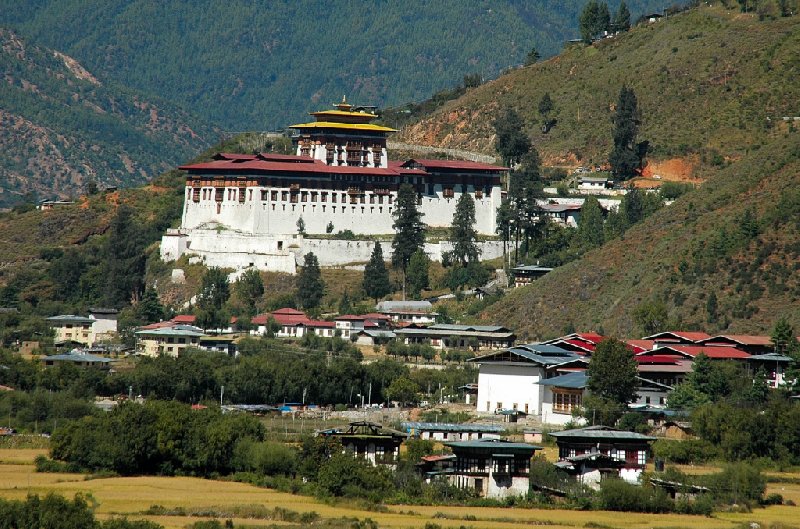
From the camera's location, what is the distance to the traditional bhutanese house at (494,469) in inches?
2972

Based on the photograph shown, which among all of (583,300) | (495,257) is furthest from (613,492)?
(495,257)

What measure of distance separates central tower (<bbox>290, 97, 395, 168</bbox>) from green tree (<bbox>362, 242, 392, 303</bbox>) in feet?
48.0

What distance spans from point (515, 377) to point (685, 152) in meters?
59.4

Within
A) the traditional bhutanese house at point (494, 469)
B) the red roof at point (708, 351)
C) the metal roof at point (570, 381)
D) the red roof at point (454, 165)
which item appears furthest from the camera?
the red roof at point (454, 165)

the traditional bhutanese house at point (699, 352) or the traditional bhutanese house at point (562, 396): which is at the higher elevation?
the traditional bhutanese house at point (699, 352)

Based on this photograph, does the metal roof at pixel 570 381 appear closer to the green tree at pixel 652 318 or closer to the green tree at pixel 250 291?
the green tree at pixel 652 318

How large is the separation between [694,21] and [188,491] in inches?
4451

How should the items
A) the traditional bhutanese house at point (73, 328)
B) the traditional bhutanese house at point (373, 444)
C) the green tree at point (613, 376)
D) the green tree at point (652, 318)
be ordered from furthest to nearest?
the traditional bhutanese house at point (73, 328) < the green tree at point (652, 318) < the green tree at point (613, 376) < the traditional bhutanese house at point (373, 444)

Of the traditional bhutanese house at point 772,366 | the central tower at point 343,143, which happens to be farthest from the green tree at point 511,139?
the traditional bhutanese house at point 772,366

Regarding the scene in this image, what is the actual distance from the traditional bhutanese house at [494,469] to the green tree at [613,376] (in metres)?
18.1

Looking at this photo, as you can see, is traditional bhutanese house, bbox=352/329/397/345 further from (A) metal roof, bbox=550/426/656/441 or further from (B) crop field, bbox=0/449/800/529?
(B) crop field, bbox=0/449/800/529

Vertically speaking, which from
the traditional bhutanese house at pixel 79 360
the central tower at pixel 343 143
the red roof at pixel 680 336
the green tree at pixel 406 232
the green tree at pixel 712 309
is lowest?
the traditional bhutanese house at pixel 79 360

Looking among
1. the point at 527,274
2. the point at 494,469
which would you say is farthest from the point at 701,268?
the point at 494,469

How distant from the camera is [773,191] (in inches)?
4938
